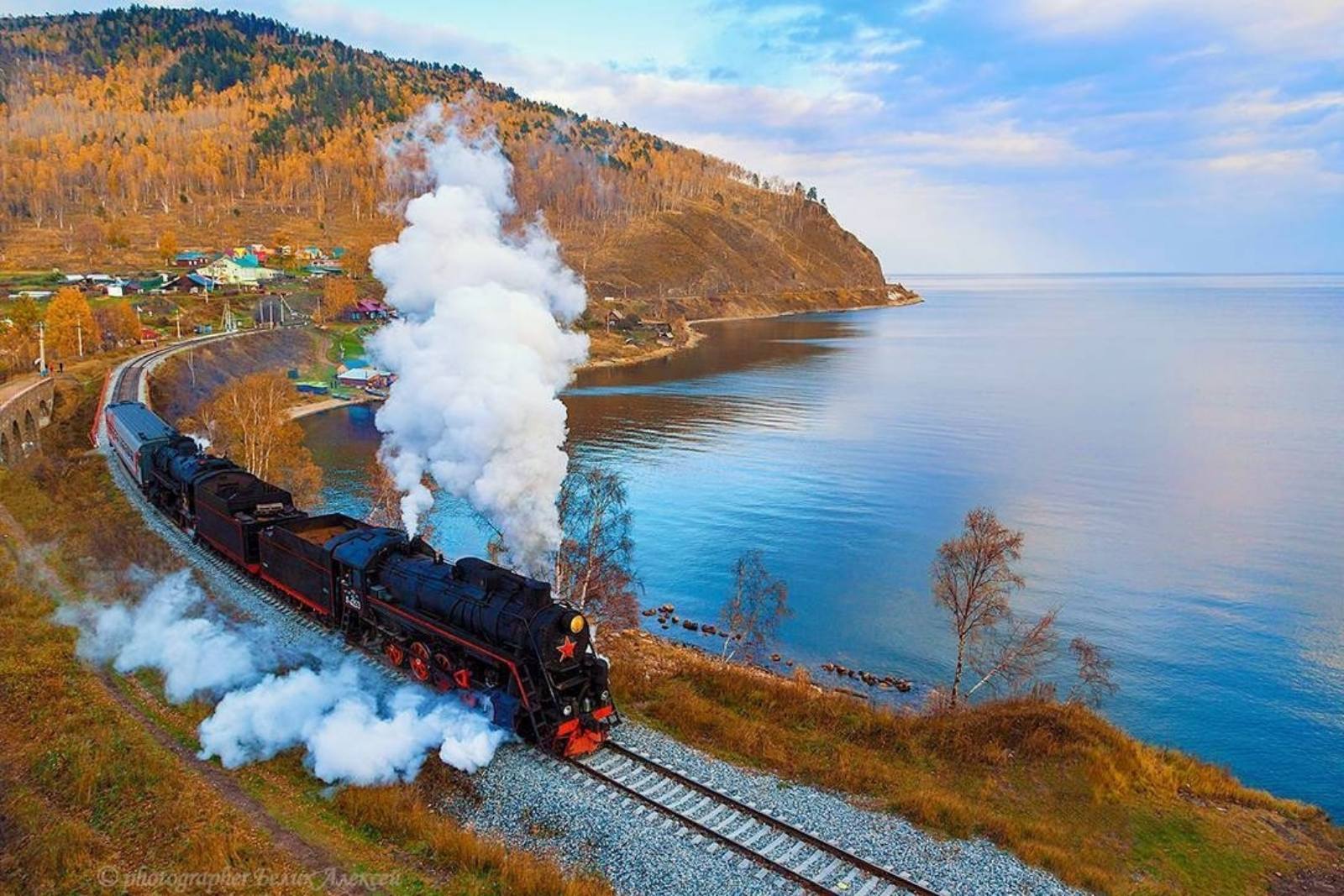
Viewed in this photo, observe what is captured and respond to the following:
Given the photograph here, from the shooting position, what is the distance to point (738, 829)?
53.3ft

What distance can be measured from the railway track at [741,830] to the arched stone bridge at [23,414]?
162ft

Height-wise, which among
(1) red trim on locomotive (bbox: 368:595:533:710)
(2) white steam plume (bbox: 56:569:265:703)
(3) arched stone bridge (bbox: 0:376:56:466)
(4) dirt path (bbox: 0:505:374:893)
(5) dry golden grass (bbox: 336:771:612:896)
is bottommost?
(3) arched stone bridge (bbox: 0:376:56:466)

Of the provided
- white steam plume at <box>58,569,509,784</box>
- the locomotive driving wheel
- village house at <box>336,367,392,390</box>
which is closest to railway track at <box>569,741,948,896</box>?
white steam plume at <box>58,569,509,784</box>

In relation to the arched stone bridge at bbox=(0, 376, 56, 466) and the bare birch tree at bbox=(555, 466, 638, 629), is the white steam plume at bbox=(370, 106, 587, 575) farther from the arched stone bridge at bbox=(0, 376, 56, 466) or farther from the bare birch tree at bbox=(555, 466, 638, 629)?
the arched stone bridge at bbox=(0, 376, 56, 466)

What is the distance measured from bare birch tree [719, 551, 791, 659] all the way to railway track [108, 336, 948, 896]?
69.2 feet

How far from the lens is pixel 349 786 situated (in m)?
17.1

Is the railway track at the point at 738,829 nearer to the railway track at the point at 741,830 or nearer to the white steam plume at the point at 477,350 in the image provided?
the railway track at the point at 741,830

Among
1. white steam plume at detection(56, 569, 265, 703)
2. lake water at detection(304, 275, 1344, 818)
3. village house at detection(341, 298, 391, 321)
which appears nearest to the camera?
white steam plume at detection(56, 569, 265, 703)

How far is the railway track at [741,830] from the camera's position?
1471cm

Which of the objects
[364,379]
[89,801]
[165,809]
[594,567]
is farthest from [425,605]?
[364,379]

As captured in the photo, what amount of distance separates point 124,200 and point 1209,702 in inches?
9196

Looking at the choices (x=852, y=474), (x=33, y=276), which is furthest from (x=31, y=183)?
(x=852, y=474)

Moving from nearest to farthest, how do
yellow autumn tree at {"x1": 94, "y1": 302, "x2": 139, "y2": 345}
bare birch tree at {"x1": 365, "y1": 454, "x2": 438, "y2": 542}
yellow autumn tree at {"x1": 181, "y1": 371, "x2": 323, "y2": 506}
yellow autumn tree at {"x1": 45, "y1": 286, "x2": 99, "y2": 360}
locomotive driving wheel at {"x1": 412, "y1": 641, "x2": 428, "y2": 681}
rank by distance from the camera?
locomotive driving wheel at {"x1": 412, "y1": 641, "x2": 428, "y2": 681} < bare birch tree at {"x1": 365, "y1": 454, "x2": 438, "y2": 542} < yellow autumn tree at {"x1": 181, "y1": 371, "x2": 323, "y2": 506} < yellow autumn tree at {"x1": 45, "y1": 286, "x2": 99, "y2": 360} < yellow autumn tree at {"x1": 94, "y1": 302, "x2": 139, "y2": 345}

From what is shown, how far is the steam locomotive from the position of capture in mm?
18859
